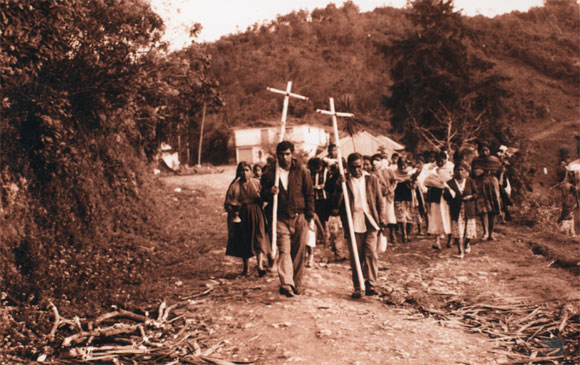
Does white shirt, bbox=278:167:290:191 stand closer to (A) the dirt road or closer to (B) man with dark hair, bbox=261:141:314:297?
(B) man with dark hair, bbox=261:141:314:297

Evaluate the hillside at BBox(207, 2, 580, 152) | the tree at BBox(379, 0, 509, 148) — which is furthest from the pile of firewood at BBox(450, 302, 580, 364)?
the hillside at BBox(207, 2, 580, 152)

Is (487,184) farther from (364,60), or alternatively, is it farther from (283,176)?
(364,60)

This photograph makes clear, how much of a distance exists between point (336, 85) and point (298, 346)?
9114 centimetres

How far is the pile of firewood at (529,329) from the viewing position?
18.9 ft

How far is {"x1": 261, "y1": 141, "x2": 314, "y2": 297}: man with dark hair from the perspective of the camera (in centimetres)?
802

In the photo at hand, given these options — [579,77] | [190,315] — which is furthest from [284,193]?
[579,77]

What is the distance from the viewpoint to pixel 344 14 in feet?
429

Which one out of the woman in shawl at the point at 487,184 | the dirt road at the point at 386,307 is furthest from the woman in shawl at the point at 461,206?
the woman in shawl at the point at 487,184

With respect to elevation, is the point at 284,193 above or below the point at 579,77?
below

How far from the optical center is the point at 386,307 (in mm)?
7629

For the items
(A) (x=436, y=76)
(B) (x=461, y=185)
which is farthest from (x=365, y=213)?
(A) (x=436, y=76)

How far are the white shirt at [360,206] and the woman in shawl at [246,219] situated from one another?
1.91 m

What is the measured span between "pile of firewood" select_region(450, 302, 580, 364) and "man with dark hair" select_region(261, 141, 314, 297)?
89.6 inches

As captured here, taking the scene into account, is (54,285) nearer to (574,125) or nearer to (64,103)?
(64,103)
